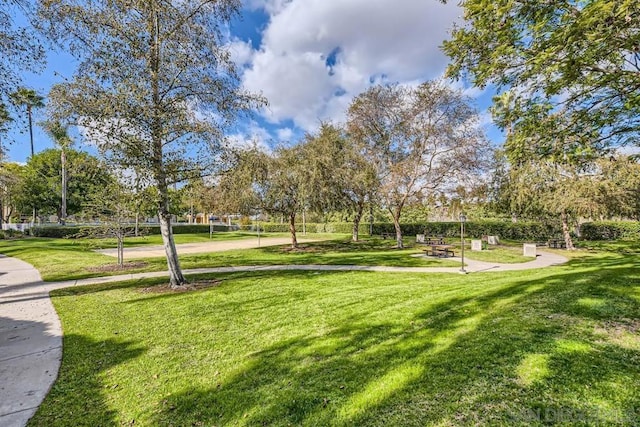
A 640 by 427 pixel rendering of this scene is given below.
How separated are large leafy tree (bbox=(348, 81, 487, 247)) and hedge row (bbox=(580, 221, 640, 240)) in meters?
16.9

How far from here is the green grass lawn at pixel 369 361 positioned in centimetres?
254

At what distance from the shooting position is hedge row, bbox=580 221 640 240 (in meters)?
24.7

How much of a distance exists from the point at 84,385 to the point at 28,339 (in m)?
2.44

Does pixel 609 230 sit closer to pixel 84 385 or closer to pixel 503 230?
pixel 503 230

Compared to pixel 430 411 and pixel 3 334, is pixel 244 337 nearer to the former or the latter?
pixel 430 411

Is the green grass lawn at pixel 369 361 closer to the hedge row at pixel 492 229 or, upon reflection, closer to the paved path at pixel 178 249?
the paved path at pixel 178 249

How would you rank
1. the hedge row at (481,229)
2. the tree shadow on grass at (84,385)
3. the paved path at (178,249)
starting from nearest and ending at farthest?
1. the tree shadow on grass at (84,385)
2. the paved path at (178,249)
3. the hedge row at (481,229)

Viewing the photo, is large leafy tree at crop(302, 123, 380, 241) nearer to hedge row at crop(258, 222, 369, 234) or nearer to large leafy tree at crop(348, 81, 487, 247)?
large leafy tree at crop(348, 81, 487, 247)

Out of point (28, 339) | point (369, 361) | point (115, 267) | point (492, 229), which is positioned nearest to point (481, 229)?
point (492, 229)

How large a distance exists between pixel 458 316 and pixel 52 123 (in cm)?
931

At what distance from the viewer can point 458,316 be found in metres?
4.63

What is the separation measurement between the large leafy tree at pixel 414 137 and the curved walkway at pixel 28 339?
335 inches

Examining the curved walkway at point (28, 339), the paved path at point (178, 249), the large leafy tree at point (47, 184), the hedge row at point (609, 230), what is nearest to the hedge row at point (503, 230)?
the hedge row at point (609, 230)

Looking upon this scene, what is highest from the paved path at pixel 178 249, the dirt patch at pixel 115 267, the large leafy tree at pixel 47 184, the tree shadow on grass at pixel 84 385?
the large leafy tree at pixel 47 184
